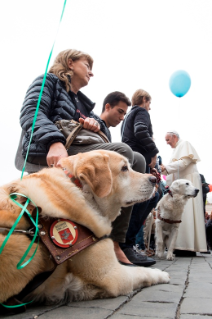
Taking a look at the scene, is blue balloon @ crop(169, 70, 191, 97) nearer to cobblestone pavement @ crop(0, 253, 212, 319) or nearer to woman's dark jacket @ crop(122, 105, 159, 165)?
woman's dark jacket @ crop(122, 105, 159, 165)

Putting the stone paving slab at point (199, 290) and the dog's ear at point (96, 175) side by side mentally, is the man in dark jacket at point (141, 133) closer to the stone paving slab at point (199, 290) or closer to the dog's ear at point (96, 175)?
the stone paving slab at point (199, 290)

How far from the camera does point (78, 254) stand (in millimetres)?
1888

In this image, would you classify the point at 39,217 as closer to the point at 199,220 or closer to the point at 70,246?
the point at 70,246

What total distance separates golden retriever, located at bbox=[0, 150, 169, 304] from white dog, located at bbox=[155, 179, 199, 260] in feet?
16.1

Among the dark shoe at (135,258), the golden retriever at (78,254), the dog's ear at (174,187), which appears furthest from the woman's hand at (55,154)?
the dog's ear at (174,187)

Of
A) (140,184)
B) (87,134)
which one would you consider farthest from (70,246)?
(87,134)

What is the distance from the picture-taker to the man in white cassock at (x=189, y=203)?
23.4 feet

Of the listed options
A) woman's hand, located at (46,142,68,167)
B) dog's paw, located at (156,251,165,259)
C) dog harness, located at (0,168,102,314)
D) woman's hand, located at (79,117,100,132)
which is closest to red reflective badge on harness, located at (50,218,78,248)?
dog harness, located at (0,168,102,314)

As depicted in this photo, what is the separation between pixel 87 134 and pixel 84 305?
1.67 m

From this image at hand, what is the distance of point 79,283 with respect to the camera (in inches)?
74.5

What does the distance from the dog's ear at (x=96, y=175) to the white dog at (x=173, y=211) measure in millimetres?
5211

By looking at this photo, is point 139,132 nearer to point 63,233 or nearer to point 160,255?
point 63,233

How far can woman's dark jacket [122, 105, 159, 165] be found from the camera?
15.8ft

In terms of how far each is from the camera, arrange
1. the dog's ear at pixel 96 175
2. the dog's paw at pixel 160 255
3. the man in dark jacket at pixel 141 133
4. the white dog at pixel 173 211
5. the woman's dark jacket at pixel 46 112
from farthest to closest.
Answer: the white dog at pixel 173 211, the dog's paw at pixel 160 255, the man in dark jacket at pixel 141 133, the woman's dark jacket at pixel 46 112, the dog's ear at pixel 96 175
